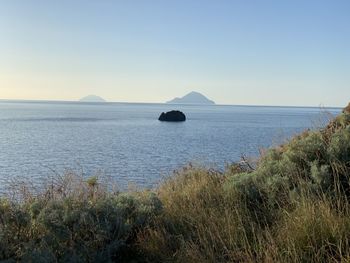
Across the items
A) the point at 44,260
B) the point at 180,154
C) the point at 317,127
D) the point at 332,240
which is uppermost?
the point at 317,127

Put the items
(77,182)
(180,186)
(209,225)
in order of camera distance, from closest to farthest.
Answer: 1. (209,225)
2. (77,182)
3. (180,186)

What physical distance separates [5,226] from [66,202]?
864 mm

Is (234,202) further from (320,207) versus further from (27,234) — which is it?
(27,234)

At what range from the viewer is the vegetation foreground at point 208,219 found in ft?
16.6

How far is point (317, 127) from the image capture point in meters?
9.33

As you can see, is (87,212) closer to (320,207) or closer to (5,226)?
(5,226)

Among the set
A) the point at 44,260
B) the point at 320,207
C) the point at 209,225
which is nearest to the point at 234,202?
the point at 209,225

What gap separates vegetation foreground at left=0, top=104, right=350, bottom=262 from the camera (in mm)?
5051

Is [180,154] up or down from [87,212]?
down

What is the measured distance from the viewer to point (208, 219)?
19.8 feet

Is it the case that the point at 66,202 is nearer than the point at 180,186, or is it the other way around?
the point at 66,202

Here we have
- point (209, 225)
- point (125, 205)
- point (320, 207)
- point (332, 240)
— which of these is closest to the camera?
point (332, 240)

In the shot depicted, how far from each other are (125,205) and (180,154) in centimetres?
3028

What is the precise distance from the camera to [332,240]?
497 centimetres
